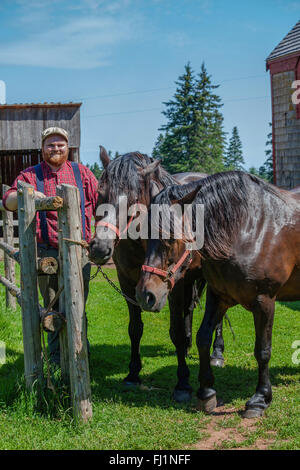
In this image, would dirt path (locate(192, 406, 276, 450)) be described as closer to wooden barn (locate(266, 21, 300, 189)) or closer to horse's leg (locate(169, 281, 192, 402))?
horse's leg (locate(169, 281, 192, 402))

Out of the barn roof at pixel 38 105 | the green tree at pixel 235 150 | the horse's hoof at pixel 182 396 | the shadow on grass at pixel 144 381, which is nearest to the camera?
the shadow on grass at pixel 144 381

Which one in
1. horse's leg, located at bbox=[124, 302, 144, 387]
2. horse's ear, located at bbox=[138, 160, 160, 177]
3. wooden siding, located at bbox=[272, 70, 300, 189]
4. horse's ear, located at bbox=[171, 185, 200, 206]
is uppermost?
wooden siding, located at bbox=[272, 70, 300, 189]

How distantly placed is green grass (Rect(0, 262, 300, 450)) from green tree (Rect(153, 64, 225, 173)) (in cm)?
3848

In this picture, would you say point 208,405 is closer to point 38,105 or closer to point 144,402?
point 144,402

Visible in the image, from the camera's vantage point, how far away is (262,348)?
372 cm

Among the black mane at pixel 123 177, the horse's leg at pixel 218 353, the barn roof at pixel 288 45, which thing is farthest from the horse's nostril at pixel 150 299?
the barn roof at pixel 288 45

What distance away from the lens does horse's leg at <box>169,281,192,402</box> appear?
13.5 ft

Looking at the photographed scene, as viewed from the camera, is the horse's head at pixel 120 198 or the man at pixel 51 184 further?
the man at pixel 51 184

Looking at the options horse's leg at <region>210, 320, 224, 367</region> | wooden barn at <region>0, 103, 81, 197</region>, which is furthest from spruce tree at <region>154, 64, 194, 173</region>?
horse's leg at <region>210, 320, 224, 367</region>

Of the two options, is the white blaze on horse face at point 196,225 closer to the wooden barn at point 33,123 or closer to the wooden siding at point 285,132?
the wooden siding at point 285,132

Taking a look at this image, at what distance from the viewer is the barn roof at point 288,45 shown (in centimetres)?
1295

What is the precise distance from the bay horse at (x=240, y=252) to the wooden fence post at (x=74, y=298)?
568 mm

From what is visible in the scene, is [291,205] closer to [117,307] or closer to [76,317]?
[76,317]

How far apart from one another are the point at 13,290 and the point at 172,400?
1867mm
